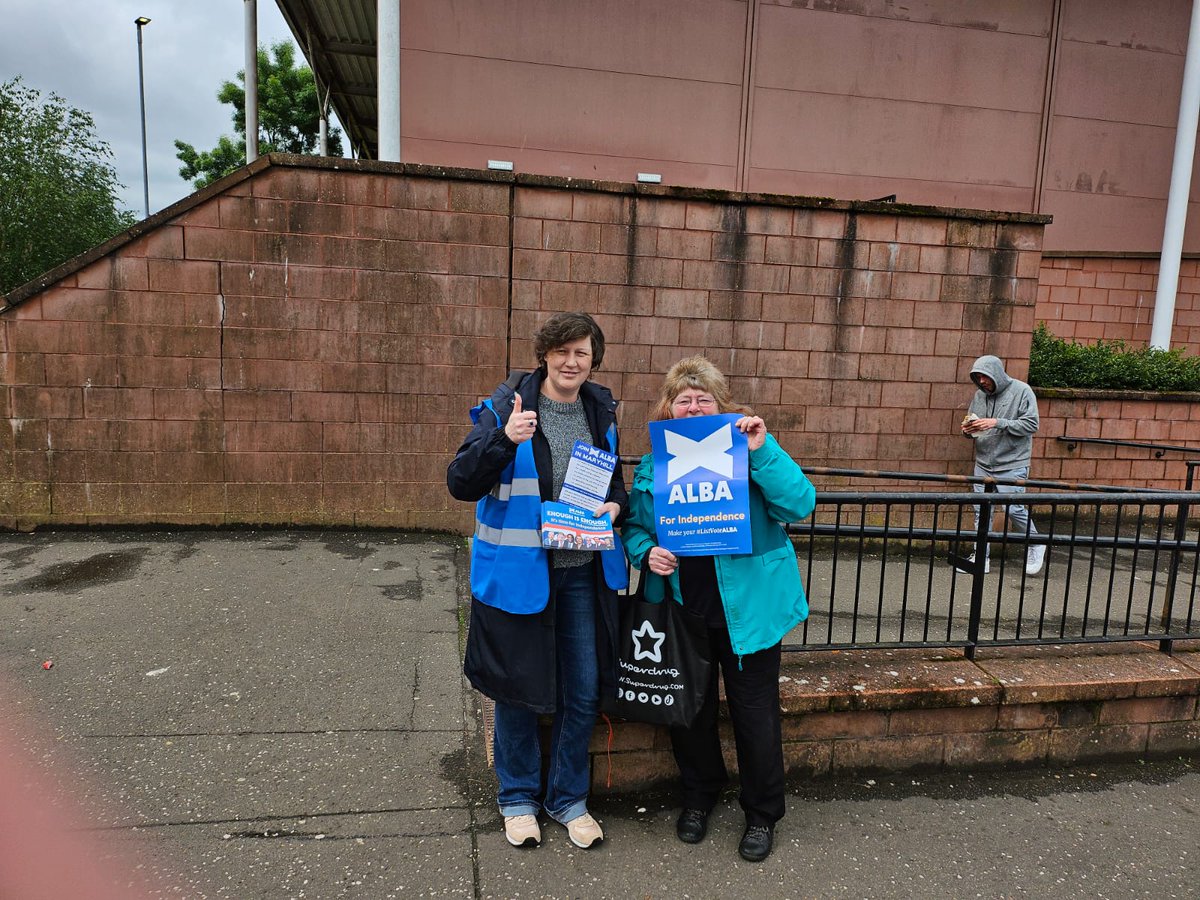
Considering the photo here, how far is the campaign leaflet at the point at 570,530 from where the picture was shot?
244 centimetres

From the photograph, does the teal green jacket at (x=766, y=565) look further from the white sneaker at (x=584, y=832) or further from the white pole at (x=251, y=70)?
the white pole at (x=251, y=70)

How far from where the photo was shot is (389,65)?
23.5 ft

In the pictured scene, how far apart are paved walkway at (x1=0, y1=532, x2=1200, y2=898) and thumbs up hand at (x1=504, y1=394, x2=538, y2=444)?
145 cm

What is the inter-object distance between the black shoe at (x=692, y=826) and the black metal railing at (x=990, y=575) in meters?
0.89

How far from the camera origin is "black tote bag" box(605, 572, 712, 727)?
A: 8.52 feet

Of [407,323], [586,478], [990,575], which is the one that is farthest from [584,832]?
[990,575]

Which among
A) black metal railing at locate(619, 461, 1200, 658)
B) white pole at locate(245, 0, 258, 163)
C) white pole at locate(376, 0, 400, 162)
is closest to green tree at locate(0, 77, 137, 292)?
white pole at locate(245, 0, 258, 163)

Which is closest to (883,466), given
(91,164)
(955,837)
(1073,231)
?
(955,837)

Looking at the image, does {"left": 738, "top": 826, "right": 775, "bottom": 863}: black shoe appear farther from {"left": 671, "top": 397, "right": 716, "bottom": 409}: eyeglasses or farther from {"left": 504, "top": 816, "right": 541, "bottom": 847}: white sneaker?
{"left": 671, "top": 397, "right": 716, "bottom": 409}: eyeglasses

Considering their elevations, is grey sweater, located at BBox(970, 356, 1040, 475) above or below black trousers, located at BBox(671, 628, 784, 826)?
above

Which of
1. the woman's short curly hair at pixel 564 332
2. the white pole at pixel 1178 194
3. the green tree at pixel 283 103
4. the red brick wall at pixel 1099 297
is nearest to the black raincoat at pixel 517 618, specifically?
the woman's short curly hair at pixel 564 332

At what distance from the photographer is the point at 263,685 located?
3658 mm

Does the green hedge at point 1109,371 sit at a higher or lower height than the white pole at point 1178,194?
lower

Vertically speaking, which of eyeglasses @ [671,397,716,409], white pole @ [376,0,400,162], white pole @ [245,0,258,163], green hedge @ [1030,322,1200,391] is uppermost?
white pole @ [245,0,258,163]
